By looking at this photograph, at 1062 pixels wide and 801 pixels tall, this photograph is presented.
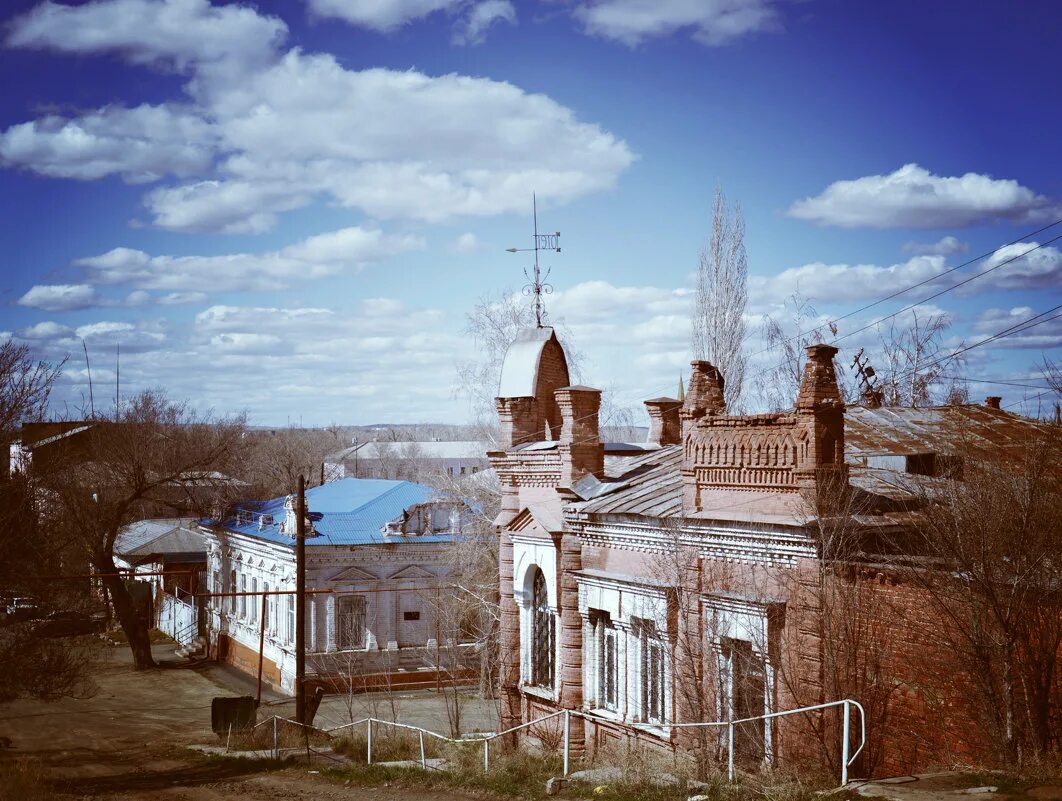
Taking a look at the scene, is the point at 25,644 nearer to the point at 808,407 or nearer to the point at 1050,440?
the point at 808,407

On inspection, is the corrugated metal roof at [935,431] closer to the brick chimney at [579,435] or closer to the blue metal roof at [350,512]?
the brick chimney at [579,435]

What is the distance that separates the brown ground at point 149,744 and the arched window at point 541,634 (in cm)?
358

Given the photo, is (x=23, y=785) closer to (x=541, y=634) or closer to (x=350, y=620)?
(x=541, y=634)

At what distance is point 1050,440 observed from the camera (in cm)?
1200

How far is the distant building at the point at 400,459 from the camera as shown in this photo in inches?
3546

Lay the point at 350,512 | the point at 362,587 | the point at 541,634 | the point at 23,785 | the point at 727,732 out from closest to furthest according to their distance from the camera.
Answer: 1. the point at 727,732
2. the point at 23,785
3. the point at 541,634
4. the point at 362,587
5. the point at 350,512

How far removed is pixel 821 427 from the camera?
12.0 meters

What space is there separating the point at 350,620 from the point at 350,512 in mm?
3996

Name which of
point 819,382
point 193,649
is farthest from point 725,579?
point 193,649

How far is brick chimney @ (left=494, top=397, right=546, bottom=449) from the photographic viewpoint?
19438 mm

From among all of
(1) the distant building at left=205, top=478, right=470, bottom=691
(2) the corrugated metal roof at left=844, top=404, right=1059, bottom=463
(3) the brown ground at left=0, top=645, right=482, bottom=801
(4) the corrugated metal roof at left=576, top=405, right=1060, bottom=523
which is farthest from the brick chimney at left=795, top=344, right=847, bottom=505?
(1) the distant building at left=205, top=478, right=470, bottom=691

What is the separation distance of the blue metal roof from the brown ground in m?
4.92

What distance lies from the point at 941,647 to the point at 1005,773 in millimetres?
1719

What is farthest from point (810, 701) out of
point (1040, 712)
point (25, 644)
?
point (25, 644)
